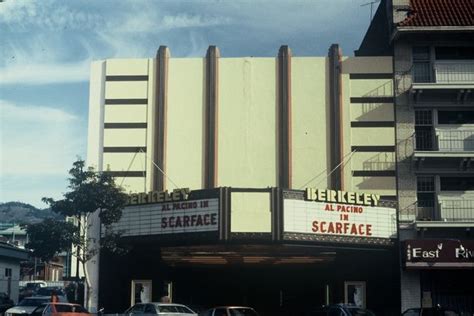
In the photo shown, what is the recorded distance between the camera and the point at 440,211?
34.6m

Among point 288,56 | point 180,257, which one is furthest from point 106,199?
point 288,56

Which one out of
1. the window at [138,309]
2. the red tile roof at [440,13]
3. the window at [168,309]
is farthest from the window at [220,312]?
the red tile roof at [440,13]

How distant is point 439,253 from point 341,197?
577cm

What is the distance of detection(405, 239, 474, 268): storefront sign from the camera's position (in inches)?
1292

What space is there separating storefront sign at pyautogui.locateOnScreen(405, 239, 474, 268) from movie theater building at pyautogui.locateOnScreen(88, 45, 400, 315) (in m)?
1.67

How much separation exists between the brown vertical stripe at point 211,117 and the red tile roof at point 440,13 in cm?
1074

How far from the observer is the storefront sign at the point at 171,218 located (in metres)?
31.3

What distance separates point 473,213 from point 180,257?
16.2m

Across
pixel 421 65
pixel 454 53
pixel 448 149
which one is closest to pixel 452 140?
pixel 448 149

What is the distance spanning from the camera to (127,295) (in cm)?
3625

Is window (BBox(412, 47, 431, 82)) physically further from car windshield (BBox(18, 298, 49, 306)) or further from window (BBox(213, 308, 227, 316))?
car windshield (BBox(18, 298, 49, 306))

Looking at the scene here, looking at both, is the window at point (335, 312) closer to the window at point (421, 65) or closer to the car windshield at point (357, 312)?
the car windshield at point (357, 312)

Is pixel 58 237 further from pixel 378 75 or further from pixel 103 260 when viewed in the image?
pixel 378 75

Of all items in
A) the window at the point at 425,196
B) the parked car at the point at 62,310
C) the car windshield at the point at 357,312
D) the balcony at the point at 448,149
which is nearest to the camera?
the car windshield at the point at 357,312
